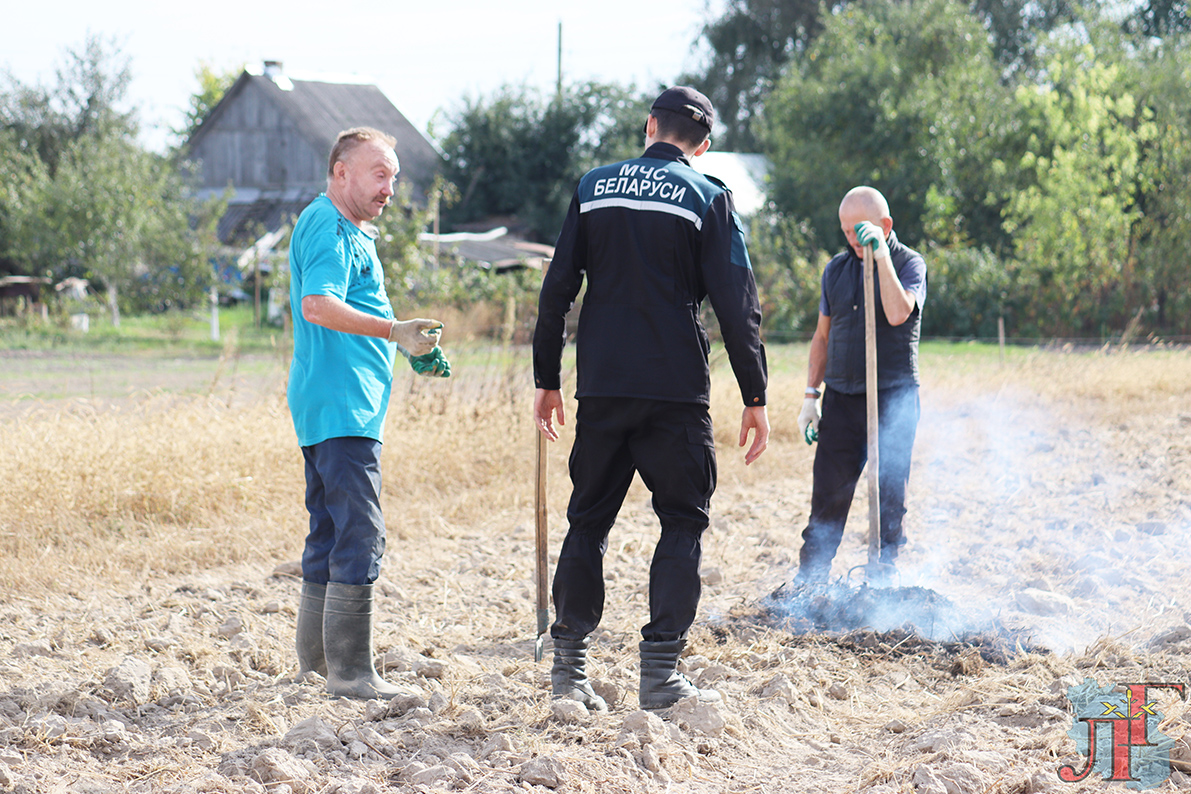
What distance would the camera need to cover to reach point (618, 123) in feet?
104

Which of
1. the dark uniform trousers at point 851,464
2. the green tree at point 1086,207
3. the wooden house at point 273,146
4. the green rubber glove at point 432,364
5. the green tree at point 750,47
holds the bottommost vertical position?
the dark uniform trousers at point 851,464

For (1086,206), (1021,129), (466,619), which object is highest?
(1021,129)

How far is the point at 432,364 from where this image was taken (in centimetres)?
353

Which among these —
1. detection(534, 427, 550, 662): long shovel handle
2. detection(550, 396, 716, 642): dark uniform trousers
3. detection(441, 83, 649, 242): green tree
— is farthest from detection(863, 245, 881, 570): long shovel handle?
detection(441, 83, 649, 242): green tree

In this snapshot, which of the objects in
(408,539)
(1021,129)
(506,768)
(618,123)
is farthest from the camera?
(618,123)

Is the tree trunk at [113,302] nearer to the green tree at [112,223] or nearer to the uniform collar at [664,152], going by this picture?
the green tree at [112,223]

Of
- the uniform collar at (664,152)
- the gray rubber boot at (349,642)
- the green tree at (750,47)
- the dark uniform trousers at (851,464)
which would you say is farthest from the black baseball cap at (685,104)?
the green tree at (750,47)

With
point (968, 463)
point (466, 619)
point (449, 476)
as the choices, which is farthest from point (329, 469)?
point (968, 463)

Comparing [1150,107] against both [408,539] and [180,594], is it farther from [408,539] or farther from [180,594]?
[180,594]

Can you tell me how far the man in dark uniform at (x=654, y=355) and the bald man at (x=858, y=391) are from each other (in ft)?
4.21

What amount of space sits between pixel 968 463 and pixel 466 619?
5.04 metres

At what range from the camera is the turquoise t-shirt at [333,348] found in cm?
336

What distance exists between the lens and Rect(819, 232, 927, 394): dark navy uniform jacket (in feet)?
14.7

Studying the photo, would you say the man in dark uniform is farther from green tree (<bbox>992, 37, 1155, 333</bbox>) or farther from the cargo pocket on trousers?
green tree (<bbox>992, 37, 1155, 333</bbox>)
